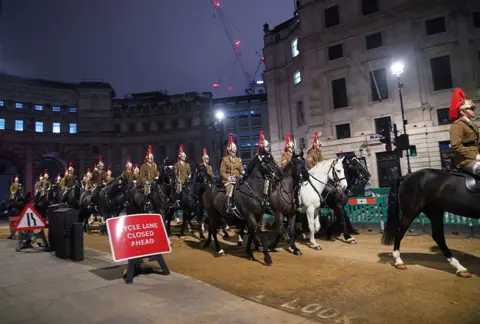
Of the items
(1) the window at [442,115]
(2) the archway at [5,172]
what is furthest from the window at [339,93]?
(2) the archway at [5,172]

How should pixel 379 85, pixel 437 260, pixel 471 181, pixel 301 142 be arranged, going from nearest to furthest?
pixel 471 181
pixel 437 260
pixel 379 85
pixel 301 142

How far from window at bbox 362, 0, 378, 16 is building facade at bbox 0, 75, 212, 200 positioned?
2947 cm

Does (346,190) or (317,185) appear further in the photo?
(346,190)

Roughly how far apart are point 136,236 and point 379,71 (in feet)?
89.5

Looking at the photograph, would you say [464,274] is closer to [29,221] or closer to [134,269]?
[134,269]

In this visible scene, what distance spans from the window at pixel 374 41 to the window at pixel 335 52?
8.07ft

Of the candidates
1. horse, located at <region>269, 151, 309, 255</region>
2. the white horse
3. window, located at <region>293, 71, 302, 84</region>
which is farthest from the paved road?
window, located at <region>293, 71, 302, 84</region>

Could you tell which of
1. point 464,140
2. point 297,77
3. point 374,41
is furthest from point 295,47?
point 464,140

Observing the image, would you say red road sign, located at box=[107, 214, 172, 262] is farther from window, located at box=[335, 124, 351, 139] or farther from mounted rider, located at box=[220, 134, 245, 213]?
window, located at box=[335, 124, 351, 139]

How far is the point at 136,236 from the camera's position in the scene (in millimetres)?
6219

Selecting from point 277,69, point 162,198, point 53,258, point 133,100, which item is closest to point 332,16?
point 277,69

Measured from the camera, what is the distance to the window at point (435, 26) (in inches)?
967

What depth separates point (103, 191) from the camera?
1377 centimetres

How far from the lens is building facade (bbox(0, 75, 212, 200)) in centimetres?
4397
